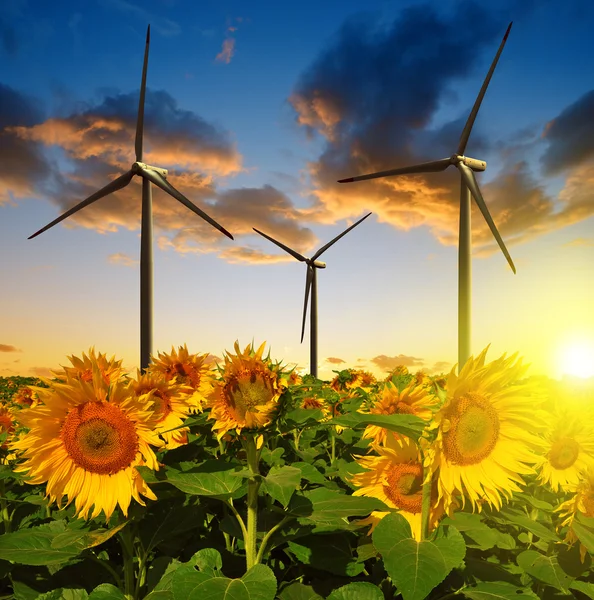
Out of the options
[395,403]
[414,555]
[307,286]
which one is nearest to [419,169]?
[307,286]

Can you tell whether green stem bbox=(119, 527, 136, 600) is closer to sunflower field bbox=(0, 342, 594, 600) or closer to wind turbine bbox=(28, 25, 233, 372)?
sunflower field bbox=(0, 342, 594, 600)

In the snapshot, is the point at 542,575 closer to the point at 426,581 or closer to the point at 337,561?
the point at 337,561

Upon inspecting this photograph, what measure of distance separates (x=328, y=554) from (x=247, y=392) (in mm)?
1347

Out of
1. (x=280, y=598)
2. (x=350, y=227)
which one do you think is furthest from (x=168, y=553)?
(x=350, y=227)

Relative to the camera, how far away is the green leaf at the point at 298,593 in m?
3.73

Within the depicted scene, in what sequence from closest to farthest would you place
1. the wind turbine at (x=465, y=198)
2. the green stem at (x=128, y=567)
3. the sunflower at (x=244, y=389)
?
the green stem at (x=128, y=567) < the sunflower at (x=244, y=389) < the wind turbine at (x=465, y=198)

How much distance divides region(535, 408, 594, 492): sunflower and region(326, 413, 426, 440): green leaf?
10.2 feet

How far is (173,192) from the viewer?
26.0 meters

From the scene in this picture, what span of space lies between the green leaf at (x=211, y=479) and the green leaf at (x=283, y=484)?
25 centimetres

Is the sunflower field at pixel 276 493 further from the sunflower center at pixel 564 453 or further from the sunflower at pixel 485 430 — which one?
the sunflower center at pixel 564 453

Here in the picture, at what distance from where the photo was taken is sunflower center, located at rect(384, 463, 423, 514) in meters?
4.05

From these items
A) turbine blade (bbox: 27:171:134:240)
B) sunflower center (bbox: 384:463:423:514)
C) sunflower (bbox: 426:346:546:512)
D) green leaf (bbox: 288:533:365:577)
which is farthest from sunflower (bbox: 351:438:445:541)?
turbine blade (bbox: 27:171:134:240)

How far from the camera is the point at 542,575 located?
4332 mm

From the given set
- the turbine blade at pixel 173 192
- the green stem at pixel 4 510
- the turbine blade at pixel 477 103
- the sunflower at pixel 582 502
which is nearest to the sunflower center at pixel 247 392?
the sunflower at pixel 582 502
